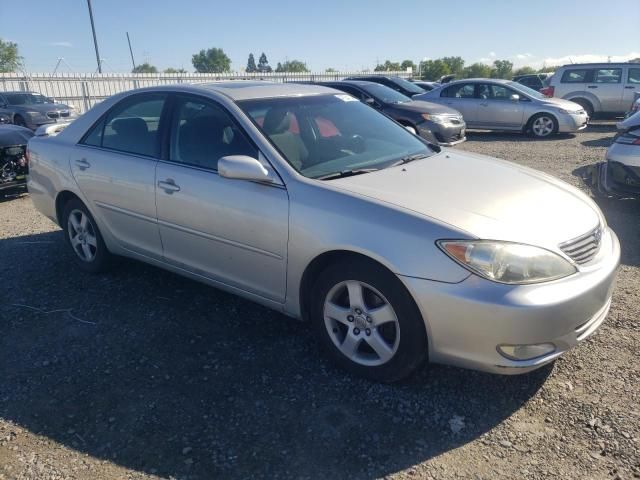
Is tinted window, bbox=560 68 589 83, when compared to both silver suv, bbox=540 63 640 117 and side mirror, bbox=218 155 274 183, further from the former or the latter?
side mirror, bbox=218 155 274 183

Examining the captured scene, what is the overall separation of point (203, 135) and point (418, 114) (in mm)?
8174

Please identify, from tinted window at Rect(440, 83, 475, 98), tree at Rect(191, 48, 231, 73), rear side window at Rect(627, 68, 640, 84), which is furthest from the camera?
tree at Rect(191, 48, 231, 73)

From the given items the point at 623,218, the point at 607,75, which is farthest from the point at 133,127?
the point at 607,75

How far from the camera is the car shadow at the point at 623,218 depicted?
4.72m

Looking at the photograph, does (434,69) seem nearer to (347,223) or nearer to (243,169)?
(243,169)

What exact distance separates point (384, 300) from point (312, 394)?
684mm

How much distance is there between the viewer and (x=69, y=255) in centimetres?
506

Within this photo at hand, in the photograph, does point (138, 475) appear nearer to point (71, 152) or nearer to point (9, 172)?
point (71, 152)

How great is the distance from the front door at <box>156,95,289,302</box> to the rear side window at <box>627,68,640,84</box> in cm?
1493

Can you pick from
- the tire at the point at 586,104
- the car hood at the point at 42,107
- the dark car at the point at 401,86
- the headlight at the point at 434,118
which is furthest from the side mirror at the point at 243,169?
the car hood at the point at 42,107

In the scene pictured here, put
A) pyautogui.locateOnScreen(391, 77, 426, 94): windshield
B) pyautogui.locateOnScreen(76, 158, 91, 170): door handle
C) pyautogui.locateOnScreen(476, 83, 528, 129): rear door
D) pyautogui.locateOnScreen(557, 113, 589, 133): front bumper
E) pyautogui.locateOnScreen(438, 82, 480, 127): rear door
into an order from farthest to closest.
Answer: pyautogui.locateOnScreen(391, 77, 426, 94): windshield → pyautogui.locateOnScreen(438, 82, 480, 127): rear door → pyautogui.locateOnScreen(476, 83, 528, 129): rear door → pyautogui.locateOnScreen(557, 113, 589, 133): front bumper → pyautogui.locateOnScreen(76, 158, 91, 170): door handle

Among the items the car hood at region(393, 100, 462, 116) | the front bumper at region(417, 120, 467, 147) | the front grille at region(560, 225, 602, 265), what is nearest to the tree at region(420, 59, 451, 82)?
the car hood at region(393, 100, 462, 116)

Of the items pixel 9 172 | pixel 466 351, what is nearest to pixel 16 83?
pixel 9 172

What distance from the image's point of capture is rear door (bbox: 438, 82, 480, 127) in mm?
13648
